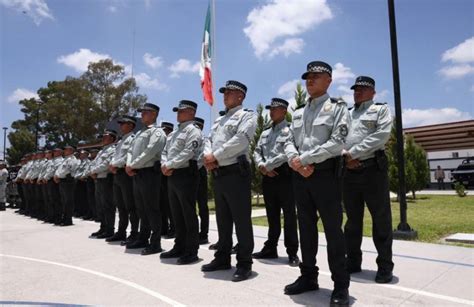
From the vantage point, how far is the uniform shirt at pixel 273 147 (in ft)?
16.5

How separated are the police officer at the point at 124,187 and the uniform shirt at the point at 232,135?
7.48ft

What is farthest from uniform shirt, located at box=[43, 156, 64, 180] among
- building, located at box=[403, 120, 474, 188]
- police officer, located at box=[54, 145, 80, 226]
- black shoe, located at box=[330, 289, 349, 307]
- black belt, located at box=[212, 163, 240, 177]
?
building, located at box=[403, 120, 474, 188]

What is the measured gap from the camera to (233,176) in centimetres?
432

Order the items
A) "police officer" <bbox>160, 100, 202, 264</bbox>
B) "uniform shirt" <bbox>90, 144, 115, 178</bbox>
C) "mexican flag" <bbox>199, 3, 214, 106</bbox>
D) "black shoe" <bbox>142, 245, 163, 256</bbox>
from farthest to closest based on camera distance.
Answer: "mexican flag" <bbox>199, 3, 214, 106</bbox> < "uniform shirt" <bbox>90, 144, 115, 178</bbox> < "black shoe" <bbox>142, 245, 163, 256</bbox> < "police officer" <bbox>160, 100, 202, 264</bbox>

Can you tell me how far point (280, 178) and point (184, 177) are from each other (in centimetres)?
131

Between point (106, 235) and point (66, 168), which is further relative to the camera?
point (66, 168)

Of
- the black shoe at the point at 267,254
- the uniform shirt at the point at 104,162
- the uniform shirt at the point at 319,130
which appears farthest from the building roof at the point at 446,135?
the uniform shirt at the point at 319,130

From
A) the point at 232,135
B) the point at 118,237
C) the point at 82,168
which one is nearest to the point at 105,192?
the point at 118,237

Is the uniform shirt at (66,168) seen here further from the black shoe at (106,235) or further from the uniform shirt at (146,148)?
the uniform shirt at (146,148)

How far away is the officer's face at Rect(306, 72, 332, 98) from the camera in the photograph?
3.62 meters

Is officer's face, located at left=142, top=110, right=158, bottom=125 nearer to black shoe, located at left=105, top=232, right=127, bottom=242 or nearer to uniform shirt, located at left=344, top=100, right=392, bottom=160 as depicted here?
black shoe, located at left=105, top=232, right=127, bottom=242

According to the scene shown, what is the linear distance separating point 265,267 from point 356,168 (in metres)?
1.68

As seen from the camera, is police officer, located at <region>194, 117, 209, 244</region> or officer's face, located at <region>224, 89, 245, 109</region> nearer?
officer's face, located at <region>224, 89, 245, 109</region>

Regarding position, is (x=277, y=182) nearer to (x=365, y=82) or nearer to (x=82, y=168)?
(x=365, y=82)
